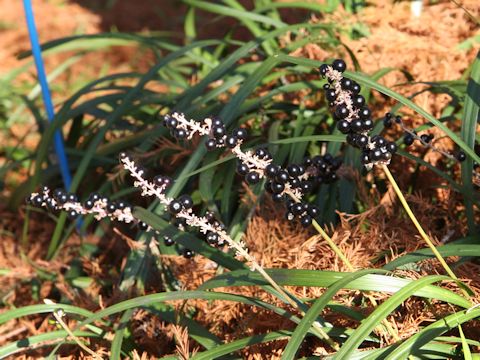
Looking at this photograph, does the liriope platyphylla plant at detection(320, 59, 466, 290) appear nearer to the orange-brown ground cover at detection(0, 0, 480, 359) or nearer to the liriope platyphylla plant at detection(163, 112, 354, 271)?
the liriope platyphylla plant at detection(163, 112, 354, 271)

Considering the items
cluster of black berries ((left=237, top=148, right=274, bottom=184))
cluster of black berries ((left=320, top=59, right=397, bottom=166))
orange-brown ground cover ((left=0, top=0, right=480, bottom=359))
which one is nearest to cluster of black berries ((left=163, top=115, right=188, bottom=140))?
cluster of black berries ((left=237, top=148, right=274, bottom=184))

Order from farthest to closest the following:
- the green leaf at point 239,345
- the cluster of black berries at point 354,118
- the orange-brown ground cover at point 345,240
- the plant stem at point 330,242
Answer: the orange-brown ground cover at point 345,240 < the green leaf at point 239,345 < the plant stem at point 330,242 < the cluster of black berries at point 354,118

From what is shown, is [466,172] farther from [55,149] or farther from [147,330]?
[55,149]

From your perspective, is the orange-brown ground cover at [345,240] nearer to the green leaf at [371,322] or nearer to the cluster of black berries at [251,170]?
the green leaf at [371,322]

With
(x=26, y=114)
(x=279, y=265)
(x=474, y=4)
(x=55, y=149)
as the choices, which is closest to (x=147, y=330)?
(x=279, y=265)

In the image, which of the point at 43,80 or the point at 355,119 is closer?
the point at 355,119

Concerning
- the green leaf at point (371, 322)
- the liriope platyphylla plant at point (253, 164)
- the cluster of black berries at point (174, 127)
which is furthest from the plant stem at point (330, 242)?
the cluster of black berries at point (174, 127)

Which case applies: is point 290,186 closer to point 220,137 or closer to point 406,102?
point 220,137

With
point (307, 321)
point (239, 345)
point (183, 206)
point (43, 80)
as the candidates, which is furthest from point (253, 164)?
point (43, 80)
